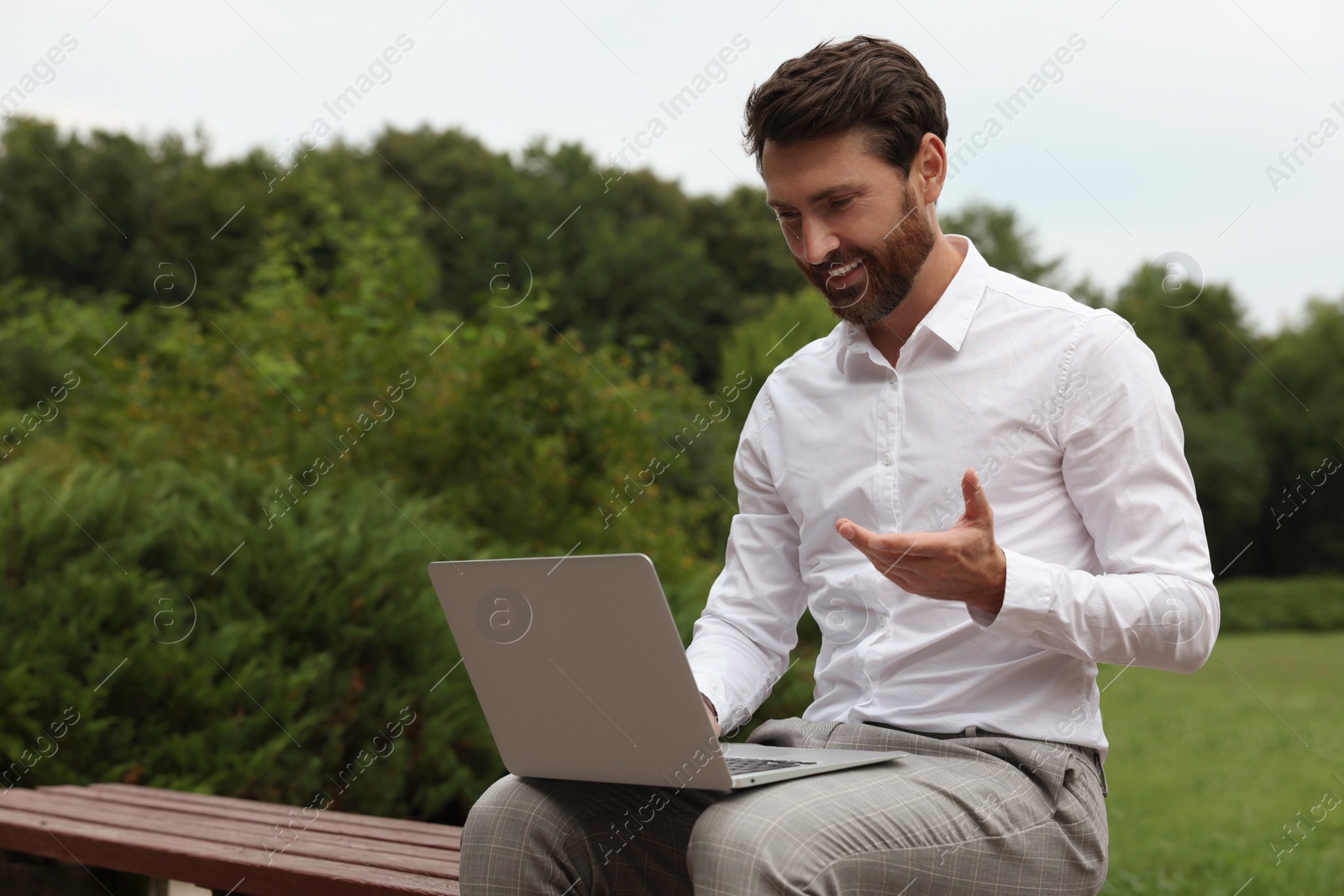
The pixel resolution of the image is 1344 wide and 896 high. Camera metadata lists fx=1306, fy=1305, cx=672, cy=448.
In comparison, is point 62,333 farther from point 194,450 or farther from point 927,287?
point 927,287

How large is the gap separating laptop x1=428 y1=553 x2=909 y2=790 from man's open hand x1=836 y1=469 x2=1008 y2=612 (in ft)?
0.92

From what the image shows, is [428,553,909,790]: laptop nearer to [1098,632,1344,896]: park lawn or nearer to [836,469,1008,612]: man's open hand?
[836,469,1008,612]: man's open hand

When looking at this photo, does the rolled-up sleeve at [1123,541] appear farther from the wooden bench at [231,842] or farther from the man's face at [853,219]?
the wooden bench at [231,842]

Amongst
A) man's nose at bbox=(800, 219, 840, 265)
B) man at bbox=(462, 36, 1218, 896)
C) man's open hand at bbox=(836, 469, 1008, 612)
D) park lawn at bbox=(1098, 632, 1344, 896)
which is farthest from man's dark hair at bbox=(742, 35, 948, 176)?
park lawn at bbox=(1098, 632, 1344, 896)

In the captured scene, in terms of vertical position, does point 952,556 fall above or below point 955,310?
below

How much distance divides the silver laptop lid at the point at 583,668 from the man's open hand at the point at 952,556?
0.95ft

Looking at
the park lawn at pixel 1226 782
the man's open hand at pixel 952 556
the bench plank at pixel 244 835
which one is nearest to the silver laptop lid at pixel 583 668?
the man's open hand at pixel 952 556

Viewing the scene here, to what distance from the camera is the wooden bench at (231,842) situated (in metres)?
2.51

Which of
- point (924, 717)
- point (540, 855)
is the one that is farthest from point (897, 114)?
point (540, 855)

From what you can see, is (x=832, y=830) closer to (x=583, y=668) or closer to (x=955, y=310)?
(x=583, y=668)

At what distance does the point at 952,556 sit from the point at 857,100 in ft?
2.77

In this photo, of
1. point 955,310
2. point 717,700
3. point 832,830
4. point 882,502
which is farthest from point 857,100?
point 832,830

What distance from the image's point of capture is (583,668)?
71.8 inches

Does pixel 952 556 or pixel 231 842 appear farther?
pixel 231 842
